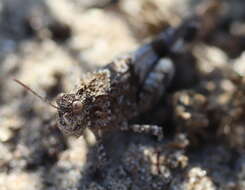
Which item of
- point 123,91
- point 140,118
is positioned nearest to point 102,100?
point 123,91

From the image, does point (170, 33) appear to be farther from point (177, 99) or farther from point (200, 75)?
point (177, 99)

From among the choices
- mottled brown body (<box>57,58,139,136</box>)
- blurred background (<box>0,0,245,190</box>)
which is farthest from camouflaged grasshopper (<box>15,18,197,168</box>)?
blurred background (<box>0,0,245,190</box>)

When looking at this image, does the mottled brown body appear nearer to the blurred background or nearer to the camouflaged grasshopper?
the camouflaged grasshopper

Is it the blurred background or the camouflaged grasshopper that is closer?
the camouflaged grasshopper

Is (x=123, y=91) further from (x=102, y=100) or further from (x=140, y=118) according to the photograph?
(x=140, y=118)

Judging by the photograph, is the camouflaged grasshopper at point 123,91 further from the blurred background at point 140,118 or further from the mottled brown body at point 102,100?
the blurred background at point 140,118

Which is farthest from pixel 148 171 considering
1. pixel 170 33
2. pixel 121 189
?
pixel 170 33

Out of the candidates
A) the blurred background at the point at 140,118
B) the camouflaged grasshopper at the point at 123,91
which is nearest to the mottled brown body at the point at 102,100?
the camouflaged grasshopper at the point at 123,91

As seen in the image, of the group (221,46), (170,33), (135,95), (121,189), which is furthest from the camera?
(221,46)
